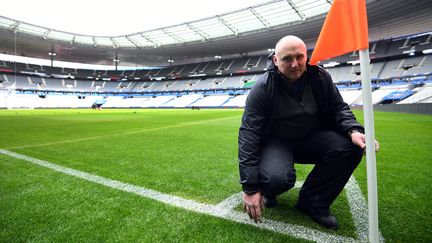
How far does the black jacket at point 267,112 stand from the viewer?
1964 mm

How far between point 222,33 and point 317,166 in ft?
141

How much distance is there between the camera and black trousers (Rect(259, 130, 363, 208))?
1.97 meters

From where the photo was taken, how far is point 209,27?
131 feet

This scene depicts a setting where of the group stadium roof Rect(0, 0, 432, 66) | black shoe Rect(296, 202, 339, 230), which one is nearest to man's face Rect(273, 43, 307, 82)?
black shoe Rect(296, 202, 339, 230)

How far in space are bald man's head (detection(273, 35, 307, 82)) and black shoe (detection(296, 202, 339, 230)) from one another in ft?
3.89

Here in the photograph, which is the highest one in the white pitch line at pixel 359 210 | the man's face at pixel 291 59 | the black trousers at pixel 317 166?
the man's face at pixel 291 59

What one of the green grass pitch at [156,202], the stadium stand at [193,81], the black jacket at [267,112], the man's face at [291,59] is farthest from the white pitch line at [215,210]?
the stadium stand at [193,81]

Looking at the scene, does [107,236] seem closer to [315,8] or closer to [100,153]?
[100,153]

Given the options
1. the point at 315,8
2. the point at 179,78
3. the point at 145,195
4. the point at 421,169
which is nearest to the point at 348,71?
the point at 315,8

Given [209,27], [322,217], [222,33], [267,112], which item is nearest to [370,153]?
[322,217]

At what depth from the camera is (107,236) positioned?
5.65 ft

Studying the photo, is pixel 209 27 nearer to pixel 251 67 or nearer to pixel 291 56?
pixel 251 67

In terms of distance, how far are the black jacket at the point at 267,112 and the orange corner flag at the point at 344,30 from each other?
0.50 metres

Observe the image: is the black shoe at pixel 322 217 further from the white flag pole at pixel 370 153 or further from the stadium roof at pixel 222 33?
the stadium roof at pixel 222 33
